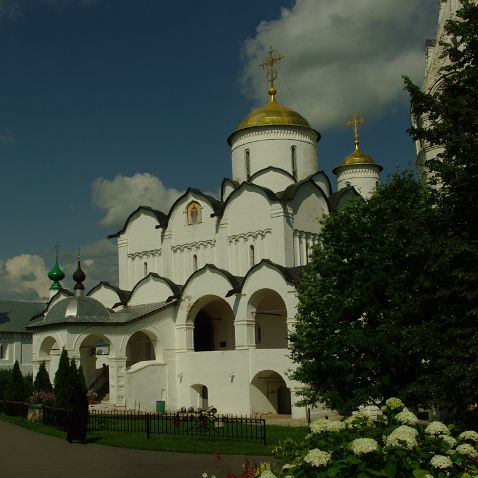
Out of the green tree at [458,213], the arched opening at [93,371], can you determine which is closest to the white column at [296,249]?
the arched opening at [93,371]

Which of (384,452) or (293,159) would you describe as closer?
(384,452)

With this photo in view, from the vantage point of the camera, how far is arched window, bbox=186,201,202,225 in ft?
96.4

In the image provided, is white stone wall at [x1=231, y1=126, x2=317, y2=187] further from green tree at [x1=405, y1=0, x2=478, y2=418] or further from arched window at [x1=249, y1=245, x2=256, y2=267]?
green tree at [x1=405, y1=0, x2=478, y2=418]

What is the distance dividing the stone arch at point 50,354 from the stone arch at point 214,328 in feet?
20.0

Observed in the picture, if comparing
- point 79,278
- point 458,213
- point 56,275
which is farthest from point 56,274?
point 458,213

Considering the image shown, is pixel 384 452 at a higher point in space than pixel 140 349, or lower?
lower

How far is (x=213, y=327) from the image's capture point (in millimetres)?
30031

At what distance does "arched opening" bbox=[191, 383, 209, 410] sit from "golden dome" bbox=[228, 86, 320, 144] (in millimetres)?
12353

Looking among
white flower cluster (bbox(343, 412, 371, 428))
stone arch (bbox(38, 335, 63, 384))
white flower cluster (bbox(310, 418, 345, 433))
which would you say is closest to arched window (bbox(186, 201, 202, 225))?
stone arch (bbox(38, 335, 63, 384))

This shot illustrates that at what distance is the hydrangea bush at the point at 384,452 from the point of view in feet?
16.8

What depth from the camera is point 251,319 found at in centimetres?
2531

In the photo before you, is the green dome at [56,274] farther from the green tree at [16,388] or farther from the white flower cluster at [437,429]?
the white flower cluster at [437,429]

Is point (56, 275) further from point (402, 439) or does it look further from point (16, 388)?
point (402, 439)

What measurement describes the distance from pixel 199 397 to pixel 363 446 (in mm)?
22907
